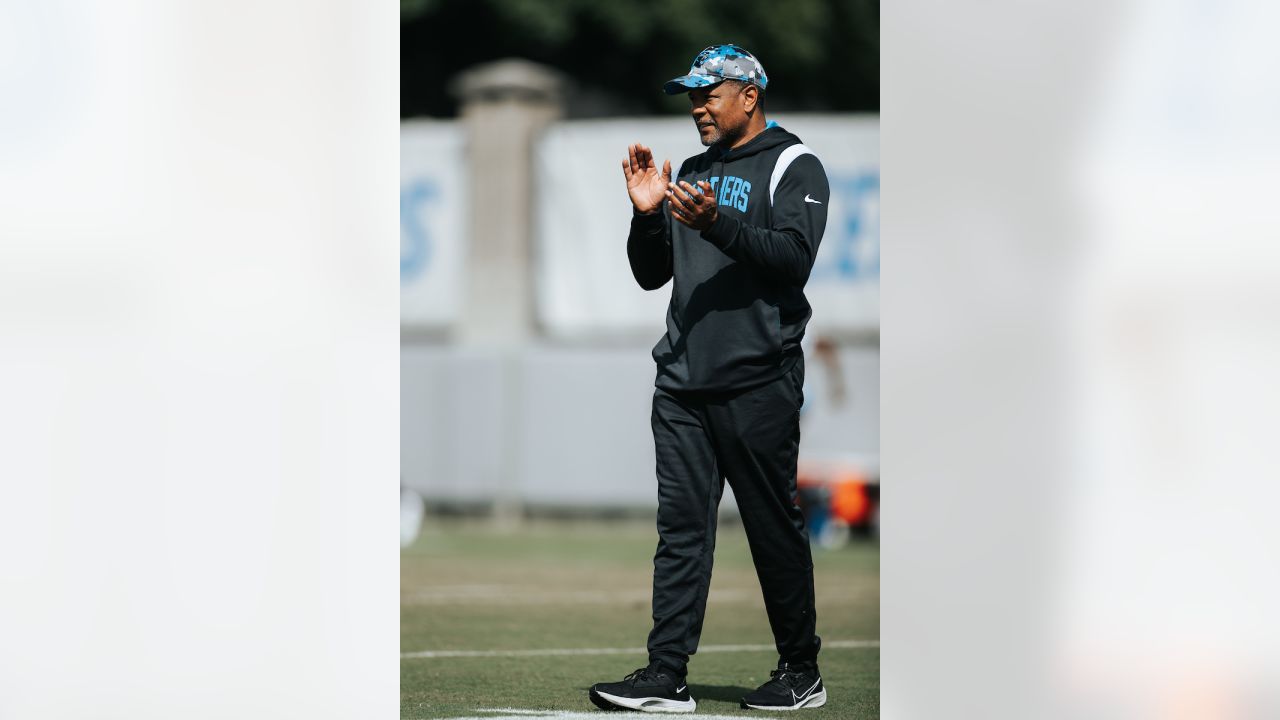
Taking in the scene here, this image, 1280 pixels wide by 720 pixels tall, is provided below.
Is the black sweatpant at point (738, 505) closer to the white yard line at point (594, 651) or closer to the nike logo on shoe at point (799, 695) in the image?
the nike logo on shoe at point (799, 695)

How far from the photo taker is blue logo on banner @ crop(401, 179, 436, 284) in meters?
18.5

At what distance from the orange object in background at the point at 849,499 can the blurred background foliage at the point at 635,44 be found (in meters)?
10.0

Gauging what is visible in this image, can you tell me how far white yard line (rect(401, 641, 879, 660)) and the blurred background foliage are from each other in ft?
55.7

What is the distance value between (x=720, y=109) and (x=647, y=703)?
173cm

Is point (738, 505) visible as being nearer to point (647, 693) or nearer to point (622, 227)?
point (647, 693)

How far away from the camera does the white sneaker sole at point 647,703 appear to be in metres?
5.22

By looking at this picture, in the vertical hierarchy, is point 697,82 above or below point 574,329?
above

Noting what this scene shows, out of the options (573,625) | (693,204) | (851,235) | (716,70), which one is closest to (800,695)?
(693,204)

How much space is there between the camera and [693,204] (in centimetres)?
490
